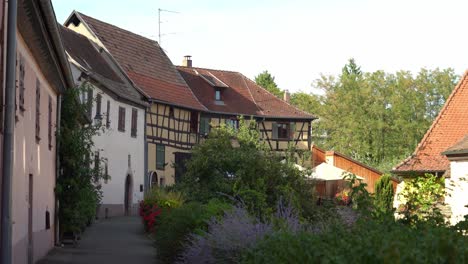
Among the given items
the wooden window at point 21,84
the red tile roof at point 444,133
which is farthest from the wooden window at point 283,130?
the wooden window at point 21,84

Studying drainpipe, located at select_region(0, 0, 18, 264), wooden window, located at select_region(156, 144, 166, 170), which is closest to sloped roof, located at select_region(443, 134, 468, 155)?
drainpipe, located at select_region(0, 0, 18, 264)

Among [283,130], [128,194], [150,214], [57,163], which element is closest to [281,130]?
[283,130]

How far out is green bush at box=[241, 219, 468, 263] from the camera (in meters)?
6.95

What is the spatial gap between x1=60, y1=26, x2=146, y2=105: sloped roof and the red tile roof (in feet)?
46.0

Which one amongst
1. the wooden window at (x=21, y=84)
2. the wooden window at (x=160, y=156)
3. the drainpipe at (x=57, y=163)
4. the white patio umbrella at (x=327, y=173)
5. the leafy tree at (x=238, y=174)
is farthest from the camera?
the wooden window at (x=160, y=156)

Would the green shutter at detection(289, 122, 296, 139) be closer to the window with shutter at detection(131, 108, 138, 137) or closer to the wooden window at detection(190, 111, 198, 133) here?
the wooden window at detection(190, 111, 198, 133)

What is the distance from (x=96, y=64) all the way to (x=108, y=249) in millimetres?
26526

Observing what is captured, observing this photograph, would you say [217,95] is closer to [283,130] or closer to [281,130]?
[281,130]

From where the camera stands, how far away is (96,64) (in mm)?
51031

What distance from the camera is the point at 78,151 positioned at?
27266 millimetres

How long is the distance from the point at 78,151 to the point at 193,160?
12.2 ft

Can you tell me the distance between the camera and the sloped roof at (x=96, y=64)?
46.2m

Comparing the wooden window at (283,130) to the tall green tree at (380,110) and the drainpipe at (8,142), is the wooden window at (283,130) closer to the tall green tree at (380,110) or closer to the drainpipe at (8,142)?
the tall green tree at (380,110)

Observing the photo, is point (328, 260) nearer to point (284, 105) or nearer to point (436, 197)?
point (436, 197)
